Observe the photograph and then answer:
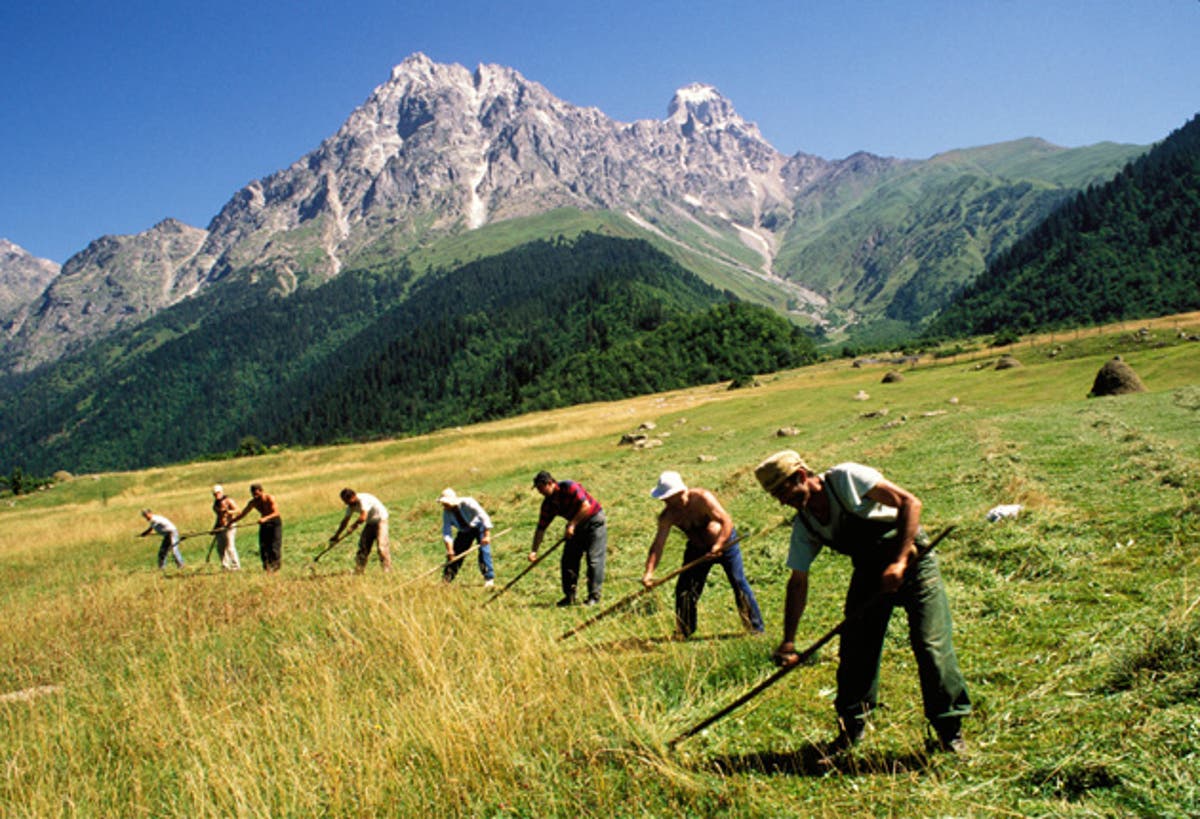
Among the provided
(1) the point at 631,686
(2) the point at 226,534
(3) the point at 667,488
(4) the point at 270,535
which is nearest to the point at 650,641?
(3) the point at 667,488

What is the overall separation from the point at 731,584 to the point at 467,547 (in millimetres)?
8017

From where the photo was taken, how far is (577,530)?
11.9 metres

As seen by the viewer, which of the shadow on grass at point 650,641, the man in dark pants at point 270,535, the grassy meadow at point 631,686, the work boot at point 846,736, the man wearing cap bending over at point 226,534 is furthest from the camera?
the man wearing cap bending over at point 226,534

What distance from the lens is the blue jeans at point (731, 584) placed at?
8594 mm

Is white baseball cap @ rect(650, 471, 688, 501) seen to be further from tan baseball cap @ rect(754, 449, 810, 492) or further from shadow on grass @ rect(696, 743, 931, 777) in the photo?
shadow on grass @ rect(696, 743, 931, 777)

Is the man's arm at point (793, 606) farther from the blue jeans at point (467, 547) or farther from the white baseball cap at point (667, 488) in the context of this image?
the blue jeans at point (467, 547)

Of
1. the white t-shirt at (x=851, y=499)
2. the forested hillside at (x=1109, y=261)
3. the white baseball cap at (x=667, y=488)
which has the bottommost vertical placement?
the white baseball cap at (x=667, y=488)

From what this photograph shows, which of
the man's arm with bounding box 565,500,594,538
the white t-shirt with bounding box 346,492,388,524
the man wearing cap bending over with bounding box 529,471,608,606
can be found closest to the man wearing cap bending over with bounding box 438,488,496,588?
the white t-shirt with bounding box 346,492,388,524

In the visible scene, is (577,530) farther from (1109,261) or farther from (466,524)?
(1109,261)

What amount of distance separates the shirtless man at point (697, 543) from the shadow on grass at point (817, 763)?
3.18 meters

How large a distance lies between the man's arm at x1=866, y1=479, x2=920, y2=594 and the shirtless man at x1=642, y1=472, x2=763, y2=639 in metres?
3.58

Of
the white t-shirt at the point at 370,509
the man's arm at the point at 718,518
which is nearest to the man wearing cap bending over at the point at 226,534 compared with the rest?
the white t-shirt at the point at 370,509

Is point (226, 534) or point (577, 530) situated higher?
point (577, 530)

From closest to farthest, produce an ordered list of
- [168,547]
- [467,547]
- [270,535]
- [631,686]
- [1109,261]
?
1. [631,686]
2. [467,547]
3. [270,535]
4. [168,547]
5. [1109,261]
